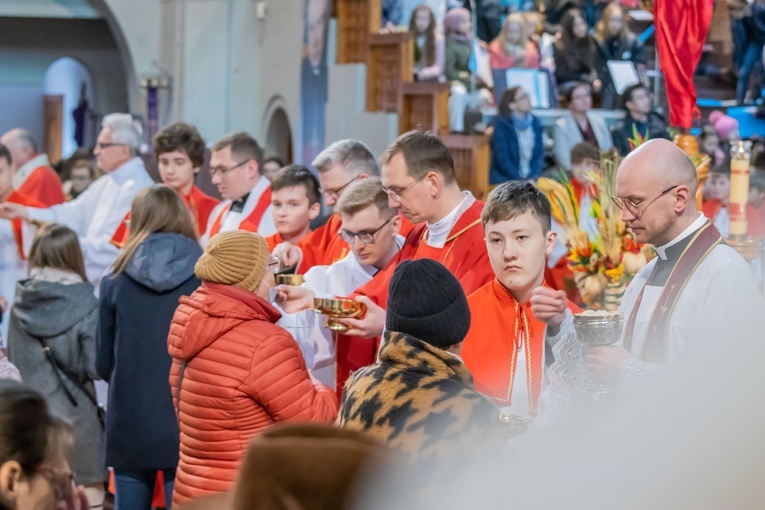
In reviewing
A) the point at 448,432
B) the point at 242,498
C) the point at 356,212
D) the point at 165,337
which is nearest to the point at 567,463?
the point at 242,498

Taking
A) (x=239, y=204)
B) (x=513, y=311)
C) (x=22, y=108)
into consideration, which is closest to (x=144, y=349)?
(x=239, y=204)

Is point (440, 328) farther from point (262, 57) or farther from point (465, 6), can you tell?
point (262, 57)

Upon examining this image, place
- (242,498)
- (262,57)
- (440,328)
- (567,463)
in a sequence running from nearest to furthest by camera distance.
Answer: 1. (567,463)
2. (242,498)
3. (440,328)
4. (262,57)

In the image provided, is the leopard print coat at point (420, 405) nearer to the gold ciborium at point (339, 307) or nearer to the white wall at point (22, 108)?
the gold ciborium at point (339, 307)

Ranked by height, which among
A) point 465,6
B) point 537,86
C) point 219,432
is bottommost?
point 219,432

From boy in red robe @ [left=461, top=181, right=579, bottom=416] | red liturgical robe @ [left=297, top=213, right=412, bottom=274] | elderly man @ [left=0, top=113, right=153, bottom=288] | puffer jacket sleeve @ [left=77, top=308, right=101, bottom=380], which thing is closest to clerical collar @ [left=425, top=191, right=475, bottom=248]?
boy in red robe @ [left=461, top=181, right=579, bottom=416]

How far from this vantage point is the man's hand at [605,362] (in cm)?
298

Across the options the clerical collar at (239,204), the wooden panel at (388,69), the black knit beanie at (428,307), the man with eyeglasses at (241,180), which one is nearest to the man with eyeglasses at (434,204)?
the black knit beanie at (428,307)

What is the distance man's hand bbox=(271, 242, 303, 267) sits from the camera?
5.46 meters

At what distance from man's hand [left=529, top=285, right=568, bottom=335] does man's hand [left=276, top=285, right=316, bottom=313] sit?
1.20m

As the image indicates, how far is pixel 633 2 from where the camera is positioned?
15188 mm

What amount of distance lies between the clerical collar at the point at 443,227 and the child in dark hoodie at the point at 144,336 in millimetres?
1180

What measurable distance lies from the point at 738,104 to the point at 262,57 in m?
6.61

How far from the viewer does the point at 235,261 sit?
3.94 m
